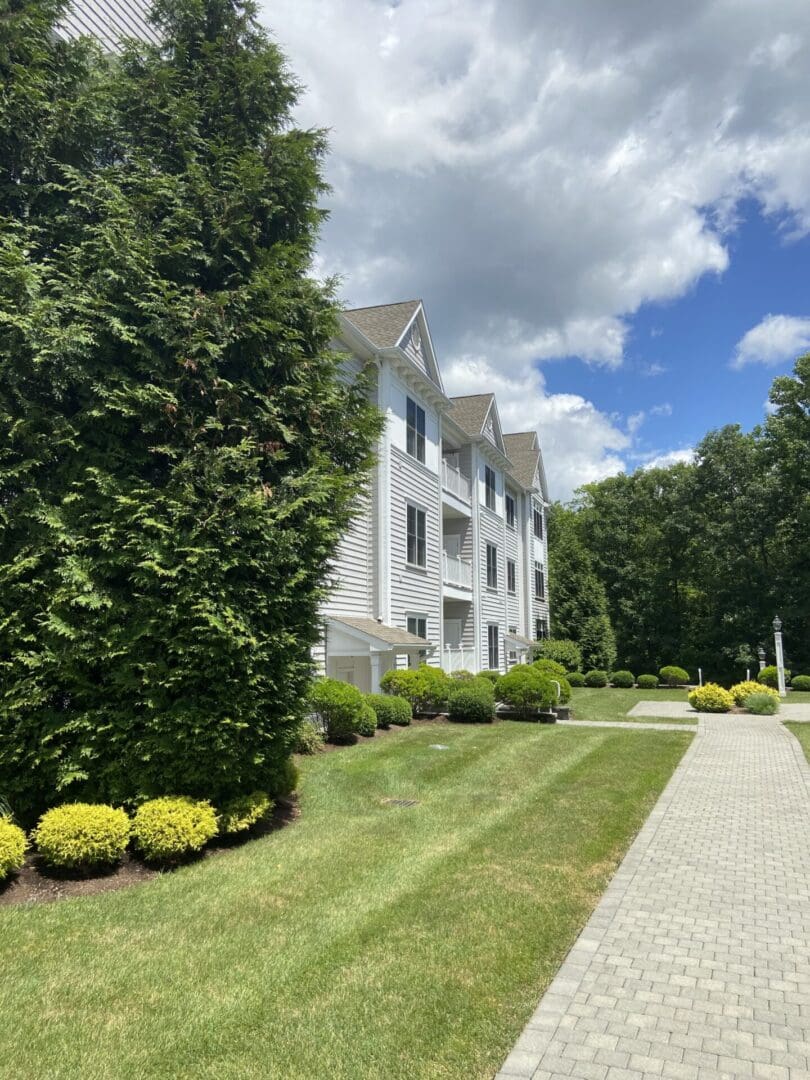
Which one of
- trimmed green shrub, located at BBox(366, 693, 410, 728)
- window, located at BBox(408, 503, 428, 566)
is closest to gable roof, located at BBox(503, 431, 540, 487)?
window, located at BBox(408, 503, 428, 566)

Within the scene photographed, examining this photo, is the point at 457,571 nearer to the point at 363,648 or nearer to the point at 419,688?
the point at 419,688

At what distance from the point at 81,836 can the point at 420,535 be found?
15.3 m

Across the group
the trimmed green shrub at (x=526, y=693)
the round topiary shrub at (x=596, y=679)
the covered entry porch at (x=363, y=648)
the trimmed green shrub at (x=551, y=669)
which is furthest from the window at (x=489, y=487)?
the trimmed green shrub at (x=526, y=693)

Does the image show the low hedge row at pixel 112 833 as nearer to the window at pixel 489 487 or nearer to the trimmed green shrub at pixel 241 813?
the trimmed green shrub at pixel 241 813

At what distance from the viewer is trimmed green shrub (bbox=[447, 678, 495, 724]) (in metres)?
17.4

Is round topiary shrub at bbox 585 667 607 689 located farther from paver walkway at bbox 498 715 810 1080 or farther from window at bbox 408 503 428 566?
paver walkway at bbox 498 715 810 1080

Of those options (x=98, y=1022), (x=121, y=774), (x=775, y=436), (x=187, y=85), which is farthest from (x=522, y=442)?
(x=98, y=1022)

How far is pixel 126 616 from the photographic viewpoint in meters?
7.08

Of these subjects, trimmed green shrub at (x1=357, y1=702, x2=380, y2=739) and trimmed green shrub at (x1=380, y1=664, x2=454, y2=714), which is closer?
trimmed green shrub at (x1=357, y1=702, x2=380, y2=739)

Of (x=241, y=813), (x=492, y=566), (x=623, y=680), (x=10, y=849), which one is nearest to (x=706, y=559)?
(x=623, y=680)

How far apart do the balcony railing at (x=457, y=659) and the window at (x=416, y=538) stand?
13.6 feet

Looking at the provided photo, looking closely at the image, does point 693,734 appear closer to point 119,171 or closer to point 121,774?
point 121,774

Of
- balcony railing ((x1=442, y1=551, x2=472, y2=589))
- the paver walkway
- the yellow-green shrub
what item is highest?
balcony railing ((x1=442, y1=551, x2=472, y2=589))

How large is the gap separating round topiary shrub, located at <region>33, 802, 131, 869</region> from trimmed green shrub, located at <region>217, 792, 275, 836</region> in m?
1.07
